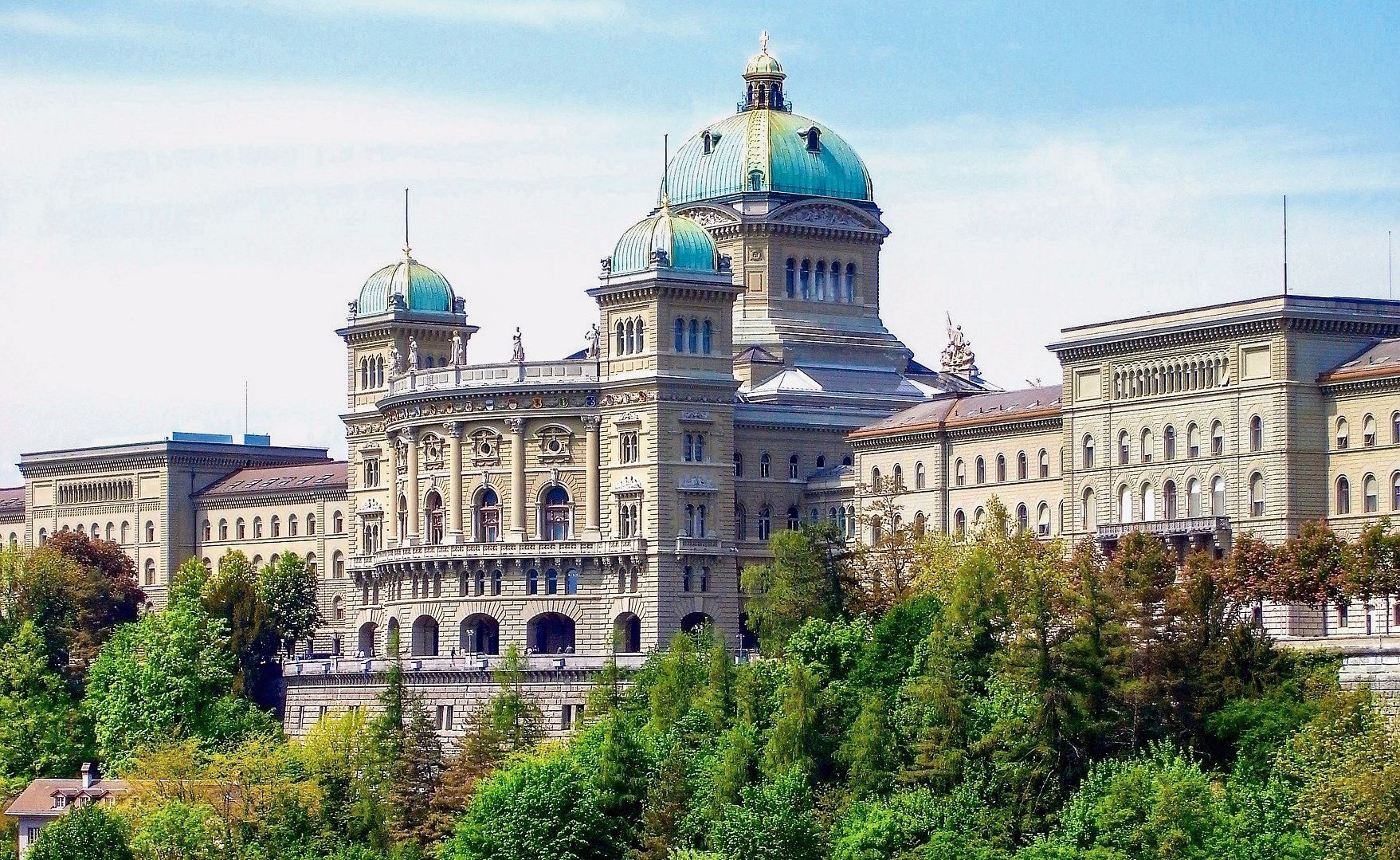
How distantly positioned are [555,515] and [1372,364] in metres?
49.2

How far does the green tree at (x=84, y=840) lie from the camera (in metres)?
162

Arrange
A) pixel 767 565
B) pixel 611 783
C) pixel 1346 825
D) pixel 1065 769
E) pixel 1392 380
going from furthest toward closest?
pixel 767 565
pixel 1392 380
pixel 611 783
pixel 1065 769
pixel 1346 825

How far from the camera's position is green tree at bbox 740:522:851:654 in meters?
170

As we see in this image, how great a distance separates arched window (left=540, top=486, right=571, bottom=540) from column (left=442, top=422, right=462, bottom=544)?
16.5ft

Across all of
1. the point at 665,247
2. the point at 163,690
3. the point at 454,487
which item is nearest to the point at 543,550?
the point at 454,487

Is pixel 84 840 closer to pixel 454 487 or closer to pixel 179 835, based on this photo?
pixel 179 835

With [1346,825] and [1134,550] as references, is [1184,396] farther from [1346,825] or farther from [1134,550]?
[1346,825]

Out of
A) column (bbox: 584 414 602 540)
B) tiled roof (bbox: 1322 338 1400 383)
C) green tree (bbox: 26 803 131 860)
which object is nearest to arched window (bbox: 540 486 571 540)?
column (bbox: 584 414 602 540)

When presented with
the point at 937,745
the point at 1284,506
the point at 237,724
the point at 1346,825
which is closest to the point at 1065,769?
the point at 937,745

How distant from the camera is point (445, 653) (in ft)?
648

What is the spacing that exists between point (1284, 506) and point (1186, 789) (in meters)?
35.6

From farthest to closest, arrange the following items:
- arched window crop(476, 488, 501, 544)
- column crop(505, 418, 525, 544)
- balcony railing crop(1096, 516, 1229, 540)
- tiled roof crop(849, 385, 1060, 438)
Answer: arched window crop(476, 488, 501, 544) → column crop(505, 418, 525, 544) → tiled roof crop(849, 385, 1060, 438) → balcony railing crop(1096, 516, 1229, 540)

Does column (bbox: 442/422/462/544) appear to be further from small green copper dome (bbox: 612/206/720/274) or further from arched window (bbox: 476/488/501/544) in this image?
small green copper dome (bbox: 612/206/720/274)

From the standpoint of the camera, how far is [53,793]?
181m
